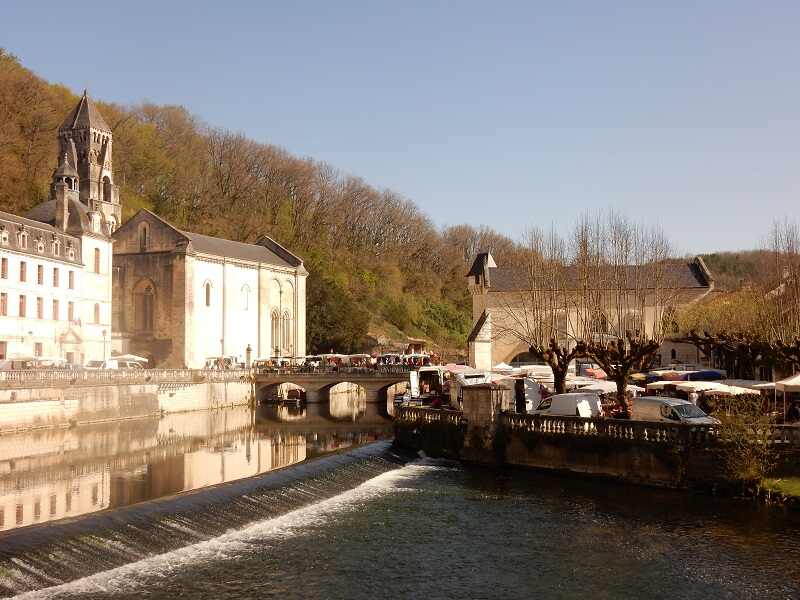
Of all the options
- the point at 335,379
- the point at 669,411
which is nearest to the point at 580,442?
the point at 669,411

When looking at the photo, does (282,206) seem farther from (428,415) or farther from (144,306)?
(428,415)

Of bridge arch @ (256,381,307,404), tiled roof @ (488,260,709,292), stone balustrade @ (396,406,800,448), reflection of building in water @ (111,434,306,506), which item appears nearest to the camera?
stone balustrade @ (396,406,800,448)

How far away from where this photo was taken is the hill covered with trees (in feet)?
237

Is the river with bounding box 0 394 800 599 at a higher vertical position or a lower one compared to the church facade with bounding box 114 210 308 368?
lower

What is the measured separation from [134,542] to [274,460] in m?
16.7

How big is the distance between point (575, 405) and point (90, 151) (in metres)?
51.1

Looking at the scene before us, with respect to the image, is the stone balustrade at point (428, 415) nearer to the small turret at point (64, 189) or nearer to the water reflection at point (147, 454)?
the water reflection at point (147, 454)

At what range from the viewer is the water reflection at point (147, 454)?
24.5 m

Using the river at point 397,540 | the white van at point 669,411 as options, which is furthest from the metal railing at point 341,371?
the white van at point 669,411

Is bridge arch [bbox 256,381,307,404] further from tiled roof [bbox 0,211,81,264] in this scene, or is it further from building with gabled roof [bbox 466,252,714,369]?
tiled roof [bbox 0,211,81,264]

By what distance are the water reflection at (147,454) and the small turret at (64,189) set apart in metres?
16.1

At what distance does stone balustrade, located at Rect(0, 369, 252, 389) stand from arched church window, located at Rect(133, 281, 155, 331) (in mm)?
9255

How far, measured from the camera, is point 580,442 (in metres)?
26.2

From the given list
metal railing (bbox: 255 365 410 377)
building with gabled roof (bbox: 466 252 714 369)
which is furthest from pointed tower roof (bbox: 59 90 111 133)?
building with gabled roof (bbox: 466 252 714 369)
